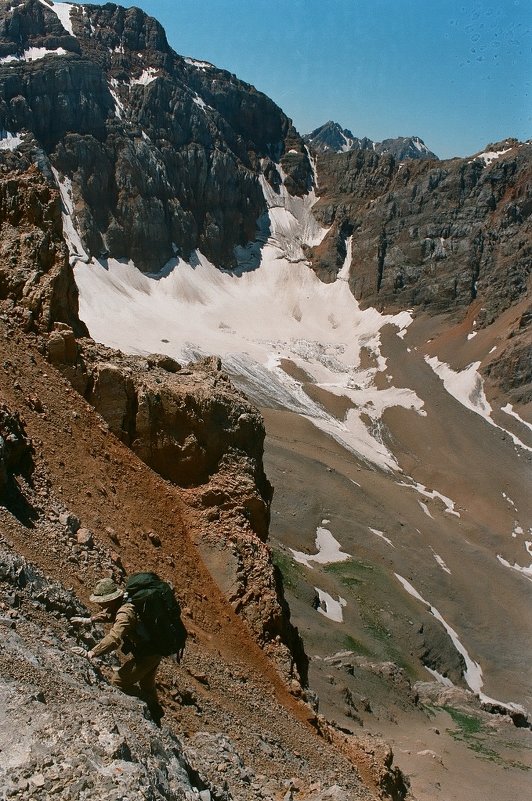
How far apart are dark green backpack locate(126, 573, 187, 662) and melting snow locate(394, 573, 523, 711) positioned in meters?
39.6

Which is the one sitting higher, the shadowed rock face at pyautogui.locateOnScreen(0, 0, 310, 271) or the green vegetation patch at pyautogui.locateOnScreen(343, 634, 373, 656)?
the shadowed rock face at pyautogui.locateOnScreen(0, 0, 310, 271)

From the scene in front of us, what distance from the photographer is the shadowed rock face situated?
159 meters

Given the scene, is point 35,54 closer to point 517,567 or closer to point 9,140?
point 9,140

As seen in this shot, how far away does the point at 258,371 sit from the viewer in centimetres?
12925

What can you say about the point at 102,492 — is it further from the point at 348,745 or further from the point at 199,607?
the point at 348,745

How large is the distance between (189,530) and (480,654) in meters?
41.2

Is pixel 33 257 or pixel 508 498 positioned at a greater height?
pixel 33 257

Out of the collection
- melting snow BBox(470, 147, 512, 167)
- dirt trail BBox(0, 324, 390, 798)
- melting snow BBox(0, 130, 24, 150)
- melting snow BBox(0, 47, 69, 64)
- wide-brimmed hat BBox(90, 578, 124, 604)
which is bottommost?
melting snow BBox(0, 130, 24, 150)

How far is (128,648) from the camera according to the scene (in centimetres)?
923

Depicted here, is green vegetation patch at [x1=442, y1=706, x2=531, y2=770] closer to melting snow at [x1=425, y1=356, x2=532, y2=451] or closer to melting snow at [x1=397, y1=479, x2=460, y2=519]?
melting snow at [x1=397, y1=479, x2=460, y2=519]

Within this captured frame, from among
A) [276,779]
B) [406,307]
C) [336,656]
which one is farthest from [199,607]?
[406,307]

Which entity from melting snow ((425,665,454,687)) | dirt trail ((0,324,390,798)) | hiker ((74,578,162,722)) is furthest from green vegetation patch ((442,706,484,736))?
hiker ((74,578,162,722))

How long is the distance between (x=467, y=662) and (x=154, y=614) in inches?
1759

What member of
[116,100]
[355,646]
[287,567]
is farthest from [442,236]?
[355,646]
